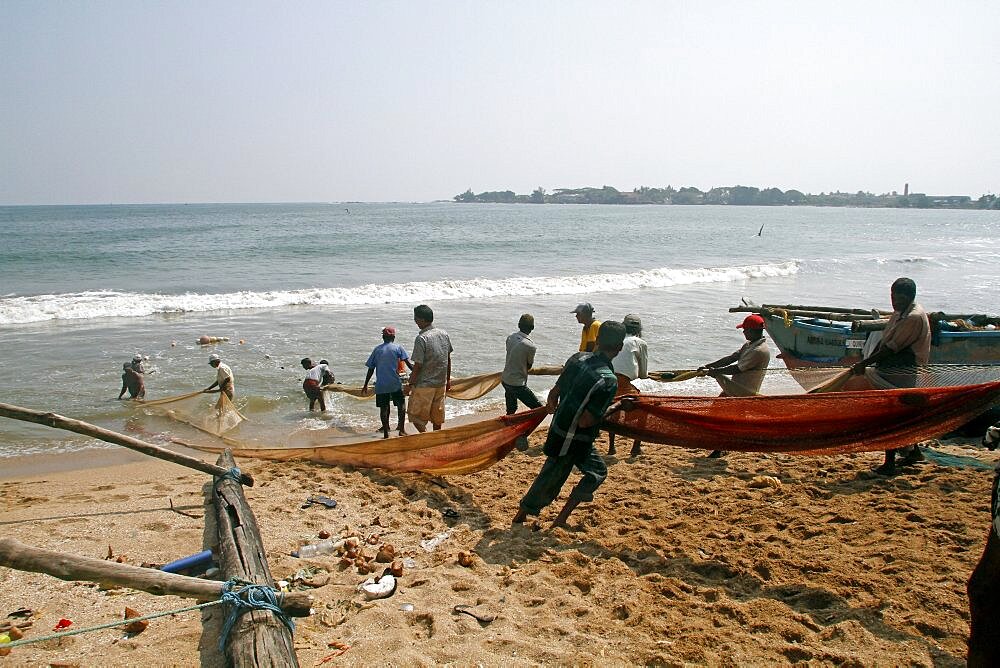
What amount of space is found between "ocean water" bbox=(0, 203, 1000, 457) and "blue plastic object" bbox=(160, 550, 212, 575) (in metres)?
4.76

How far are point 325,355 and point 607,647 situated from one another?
435 inches

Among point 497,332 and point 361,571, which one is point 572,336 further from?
point 361,571

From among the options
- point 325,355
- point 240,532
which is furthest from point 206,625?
point 325,355

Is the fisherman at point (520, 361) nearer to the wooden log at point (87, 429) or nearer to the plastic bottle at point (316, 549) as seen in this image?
the plastic bottle at point (316, 549)

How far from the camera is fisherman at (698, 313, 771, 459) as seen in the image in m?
6.62

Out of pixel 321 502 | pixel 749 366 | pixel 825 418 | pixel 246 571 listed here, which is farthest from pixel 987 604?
pixel 321 502

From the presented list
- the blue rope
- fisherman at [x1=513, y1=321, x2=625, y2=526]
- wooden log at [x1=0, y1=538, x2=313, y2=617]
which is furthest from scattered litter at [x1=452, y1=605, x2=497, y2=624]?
wooden log at [x1=0, y1=538, x2=313, y2=617]

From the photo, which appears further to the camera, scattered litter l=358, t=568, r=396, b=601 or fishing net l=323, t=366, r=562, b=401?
fishing net l=323, t=366, r=562, b=401

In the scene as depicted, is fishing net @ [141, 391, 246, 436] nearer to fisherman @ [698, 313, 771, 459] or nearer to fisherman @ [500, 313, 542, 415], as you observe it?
fisherman @ [500, 313, 542, 415]

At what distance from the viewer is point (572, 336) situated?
15.4m

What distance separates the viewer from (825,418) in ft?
15.8

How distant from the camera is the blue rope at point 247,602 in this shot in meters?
3.41

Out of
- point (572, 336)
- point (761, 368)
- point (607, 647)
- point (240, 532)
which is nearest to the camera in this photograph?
point (607, 647)

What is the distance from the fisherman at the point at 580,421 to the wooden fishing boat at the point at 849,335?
5.25m
